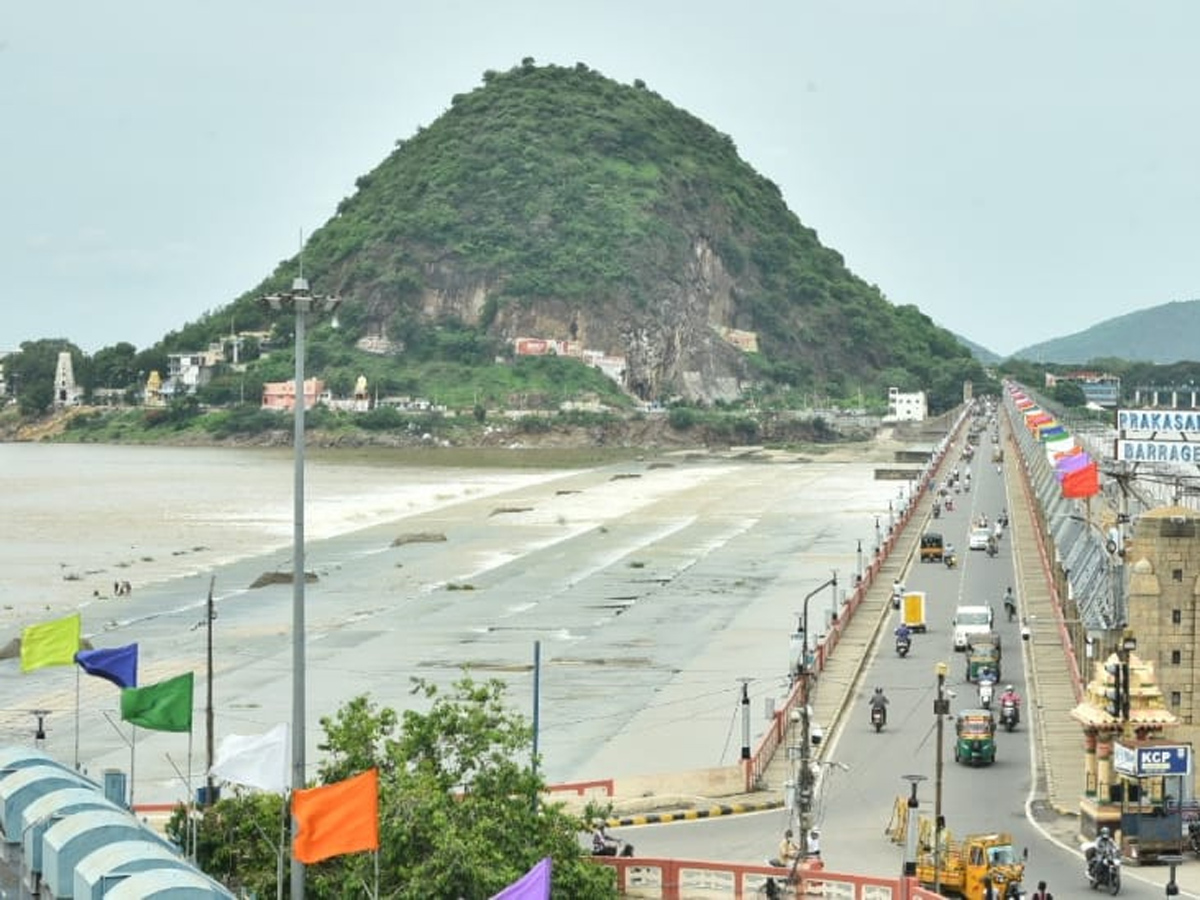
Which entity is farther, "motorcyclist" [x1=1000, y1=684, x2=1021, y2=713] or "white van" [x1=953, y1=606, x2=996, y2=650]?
"white van" [x1=953, y1=606, x2=996, y2=650]

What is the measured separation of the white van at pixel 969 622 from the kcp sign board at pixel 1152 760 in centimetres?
2445

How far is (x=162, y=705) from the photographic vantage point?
2845 centimetres

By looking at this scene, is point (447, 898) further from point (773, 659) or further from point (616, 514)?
point (616, 514)

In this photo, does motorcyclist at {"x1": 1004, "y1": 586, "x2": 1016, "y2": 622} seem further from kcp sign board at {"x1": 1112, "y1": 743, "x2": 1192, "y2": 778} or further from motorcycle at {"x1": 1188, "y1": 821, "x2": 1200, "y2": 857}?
kcp sign board at {"x1": 1112, "y1": 743, "x2": 1192, "y2": 778}

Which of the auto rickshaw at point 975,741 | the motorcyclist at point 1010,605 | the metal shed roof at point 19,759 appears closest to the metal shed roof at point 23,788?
the metal shed roof at point 19,759

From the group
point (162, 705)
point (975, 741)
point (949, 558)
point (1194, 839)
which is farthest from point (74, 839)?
point (949, 558)

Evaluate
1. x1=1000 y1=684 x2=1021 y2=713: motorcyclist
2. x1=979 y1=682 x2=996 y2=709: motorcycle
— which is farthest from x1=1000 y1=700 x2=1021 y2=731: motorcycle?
x1=979 y1=682 x2=996 y2=709: motorcycle

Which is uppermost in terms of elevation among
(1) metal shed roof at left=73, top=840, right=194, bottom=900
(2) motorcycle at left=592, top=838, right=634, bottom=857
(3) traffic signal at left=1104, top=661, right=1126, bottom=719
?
(3) traffic signal at left=1104, top=661, right=1126, bottom=719

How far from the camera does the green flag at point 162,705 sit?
2838 centimetres

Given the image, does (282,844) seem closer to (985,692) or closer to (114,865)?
→ (114,865)

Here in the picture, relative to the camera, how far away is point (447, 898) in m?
23.3

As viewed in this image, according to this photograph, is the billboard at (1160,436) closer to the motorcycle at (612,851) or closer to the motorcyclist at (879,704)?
the motorcyclist at (879,704)

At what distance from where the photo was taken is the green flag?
28.4 m

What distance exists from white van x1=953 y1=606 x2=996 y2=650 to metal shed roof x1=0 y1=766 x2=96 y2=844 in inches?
1333
